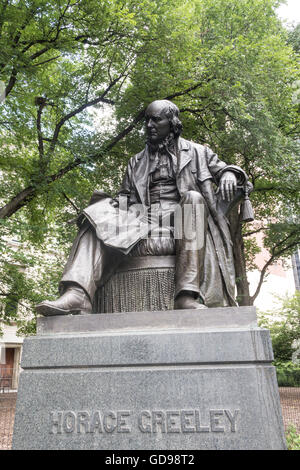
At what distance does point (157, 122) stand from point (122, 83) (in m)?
8.48

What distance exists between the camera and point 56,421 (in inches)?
109

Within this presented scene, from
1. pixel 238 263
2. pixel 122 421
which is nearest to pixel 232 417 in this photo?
pixel 122 421

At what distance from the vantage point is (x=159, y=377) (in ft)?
9.18

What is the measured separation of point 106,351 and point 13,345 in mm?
27534

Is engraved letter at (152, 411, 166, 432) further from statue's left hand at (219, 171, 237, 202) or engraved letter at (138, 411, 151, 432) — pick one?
statue's left hand at (219, 171, 237, 202)

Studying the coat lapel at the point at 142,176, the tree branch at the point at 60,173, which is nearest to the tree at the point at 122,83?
the tree branch at the point at 60,173

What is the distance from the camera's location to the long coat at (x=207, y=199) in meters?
3.52

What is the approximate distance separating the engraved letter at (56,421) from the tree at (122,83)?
7269 millimetres

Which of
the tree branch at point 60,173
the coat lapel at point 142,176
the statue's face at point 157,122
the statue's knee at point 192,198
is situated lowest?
the statue's knee at point 192,198

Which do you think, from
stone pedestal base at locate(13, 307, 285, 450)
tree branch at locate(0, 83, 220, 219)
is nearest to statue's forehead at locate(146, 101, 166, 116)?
stone pedestal base at locate(13, 307, 285, 450)

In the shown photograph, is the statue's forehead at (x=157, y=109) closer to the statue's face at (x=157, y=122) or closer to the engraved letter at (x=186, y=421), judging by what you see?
the statue's face at (x=157, y=122)

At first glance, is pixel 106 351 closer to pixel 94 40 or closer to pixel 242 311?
pixel 242 311

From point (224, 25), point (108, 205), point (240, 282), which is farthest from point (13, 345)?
point (108, 205)

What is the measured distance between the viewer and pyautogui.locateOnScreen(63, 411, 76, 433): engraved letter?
2.75m
